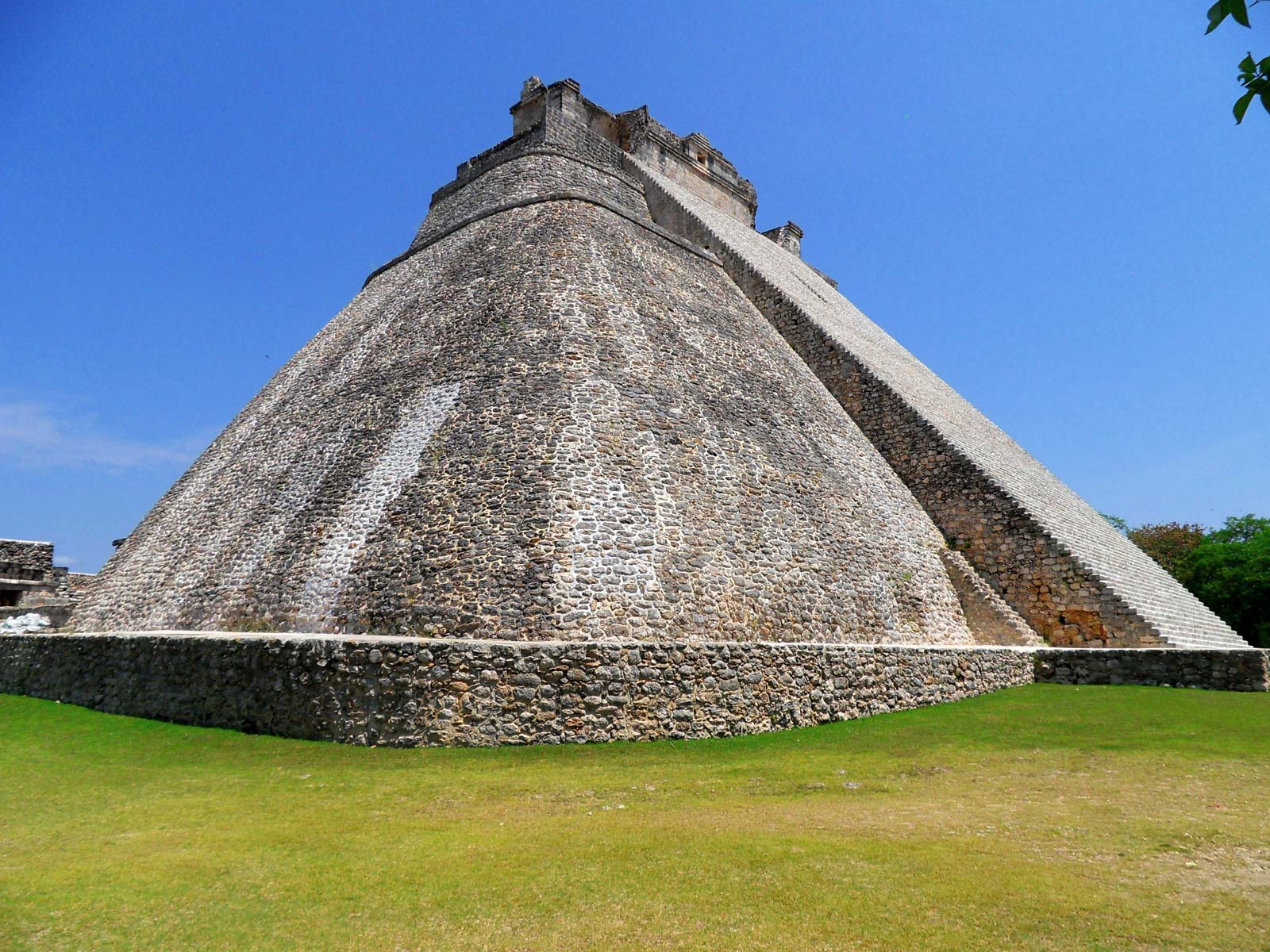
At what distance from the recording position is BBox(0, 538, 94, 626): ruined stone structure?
625 inches

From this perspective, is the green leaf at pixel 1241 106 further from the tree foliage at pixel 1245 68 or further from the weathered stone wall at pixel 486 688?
the weathered stone wall at pixel 486 688

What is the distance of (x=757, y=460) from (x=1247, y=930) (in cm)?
777

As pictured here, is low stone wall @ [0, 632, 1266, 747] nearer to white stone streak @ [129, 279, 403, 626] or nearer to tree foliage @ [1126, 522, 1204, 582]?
white stone streak @ [129, 279, 403, 626]

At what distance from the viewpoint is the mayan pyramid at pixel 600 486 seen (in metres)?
8.29

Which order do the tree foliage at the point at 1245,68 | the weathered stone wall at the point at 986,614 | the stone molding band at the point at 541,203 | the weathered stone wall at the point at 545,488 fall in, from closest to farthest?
1. the tree foliage at the point at 1245,68
2. the weathered stone wall at the point at 545,488
3. the weathered stone wall at the point at 986,614
4. the stone molding band at the point at 541,203

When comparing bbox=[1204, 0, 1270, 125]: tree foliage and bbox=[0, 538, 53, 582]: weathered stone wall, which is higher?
bbox=[0, 538, 53, 582]: weathered stone wall

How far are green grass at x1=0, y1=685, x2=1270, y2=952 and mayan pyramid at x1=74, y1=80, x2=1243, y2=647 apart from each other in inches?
77.4

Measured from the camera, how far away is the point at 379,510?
9109 millimetres

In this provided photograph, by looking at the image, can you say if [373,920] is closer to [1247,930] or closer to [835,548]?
[1247,930]

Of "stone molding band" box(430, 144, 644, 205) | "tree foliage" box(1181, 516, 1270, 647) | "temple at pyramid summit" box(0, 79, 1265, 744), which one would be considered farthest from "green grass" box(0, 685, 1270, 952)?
"tree foliage" box(1181, 516, 1270, 647)

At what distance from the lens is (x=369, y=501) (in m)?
9.33

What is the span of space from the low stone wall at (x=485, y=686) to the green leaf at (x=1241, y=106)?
19.2 feet

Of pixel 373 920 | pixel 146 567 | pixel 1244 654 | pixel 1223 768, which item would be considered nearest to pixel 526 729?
pixel 373 920

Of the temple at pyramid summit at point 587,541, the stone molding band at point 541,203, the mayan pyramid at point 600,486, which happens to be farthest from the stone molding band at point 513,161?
the stone molding band at point 541,203
